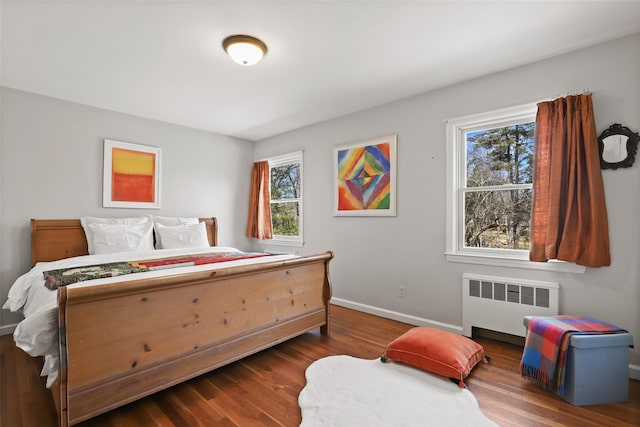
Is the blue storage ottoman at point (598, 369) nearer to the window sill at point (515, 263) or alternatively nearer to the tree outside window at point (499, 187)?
the window sill at point (515, 263)

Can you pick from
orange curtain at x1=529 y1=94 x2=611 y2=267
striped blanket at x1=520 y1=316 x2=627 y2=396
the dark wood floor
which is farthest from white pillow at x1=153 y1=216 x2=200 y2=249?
orange curtain at x1=529 y1=94 x2=611 y2=267

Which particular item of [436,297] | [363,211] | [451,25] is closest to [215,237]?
[363,211]

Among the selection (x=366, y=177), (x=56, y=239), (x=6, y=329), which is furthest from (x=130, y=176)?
(x=366, y=177)

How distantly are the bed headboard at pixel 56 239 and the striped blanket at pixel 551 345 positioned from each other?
428 cm

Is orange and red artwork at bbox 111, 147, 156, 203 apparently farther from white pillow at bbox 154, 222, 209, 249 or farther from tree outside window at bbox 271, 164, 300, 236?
tree outside window at bbox 271, 164, 300, 236

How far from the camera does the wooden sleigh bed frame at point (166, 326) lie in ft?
5.19

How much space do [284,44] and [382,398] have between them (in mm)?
2530

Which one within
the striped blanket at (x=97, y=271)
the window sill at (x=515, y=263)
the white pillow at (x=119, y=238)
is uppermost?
the white pillow at (x=119, y=238)

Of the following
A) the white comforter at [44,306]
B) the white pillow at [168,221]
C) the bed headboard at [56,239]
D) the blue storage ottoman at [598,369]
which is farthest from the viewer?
the white pillow at [168,221]

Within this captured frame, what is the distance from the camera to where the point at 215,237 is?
15.1ft

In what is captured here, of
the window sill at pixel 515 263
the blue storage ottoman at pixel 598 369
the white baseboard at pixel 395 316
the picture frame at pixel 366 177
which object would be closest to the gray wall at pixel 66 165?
the picture frame at pixel 366 177

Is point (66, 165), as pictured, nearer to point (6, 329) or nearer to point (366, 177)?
point (6, 329)

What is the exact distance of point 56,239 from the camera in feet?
10.7

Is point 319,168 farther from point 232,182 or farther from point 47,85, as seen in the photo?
point 47,85
